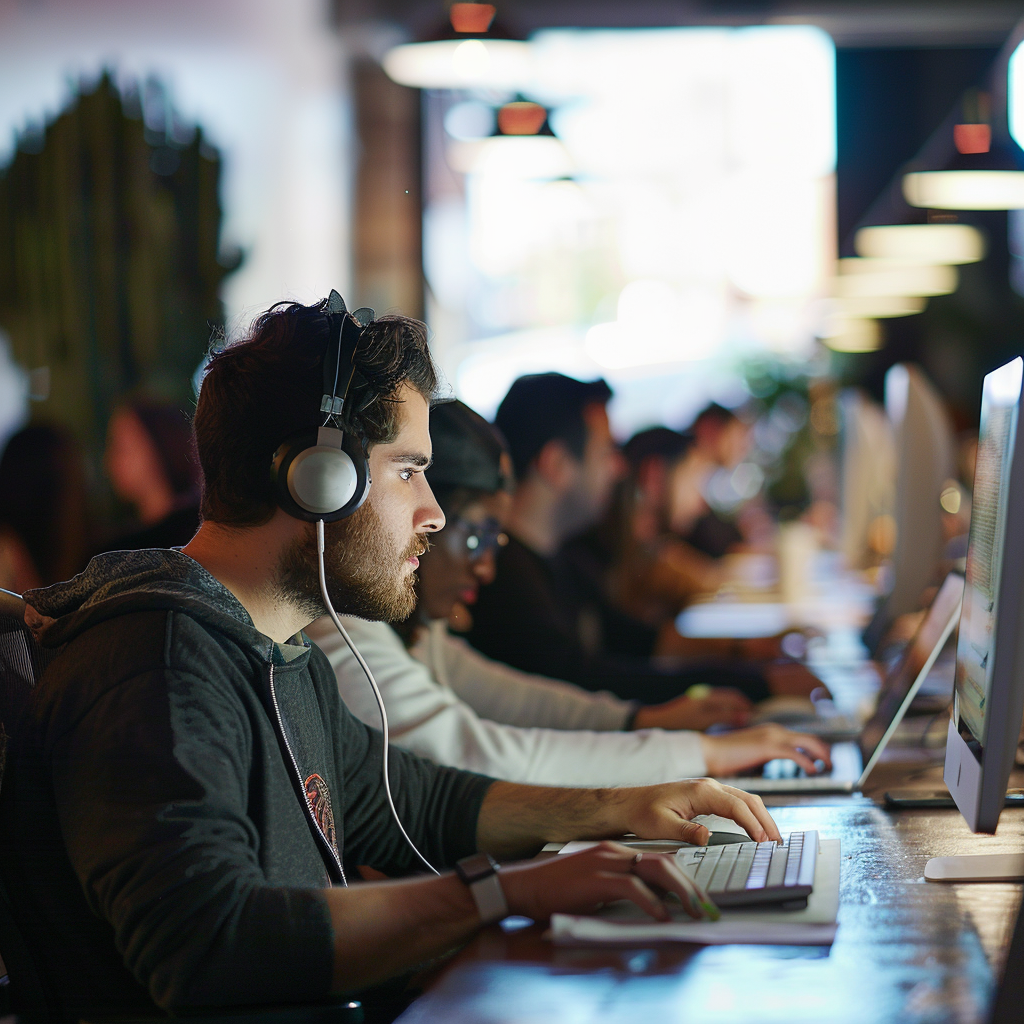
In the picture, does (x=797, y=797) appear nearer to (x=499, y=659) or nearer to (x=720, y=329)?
(x=499, y=659)

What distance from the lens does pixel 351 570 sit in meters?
1.05

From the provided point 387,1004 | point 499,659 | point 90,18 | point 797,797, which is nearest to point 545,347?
point 90,18

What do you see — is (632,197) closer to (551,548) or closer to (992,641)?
(551,548)

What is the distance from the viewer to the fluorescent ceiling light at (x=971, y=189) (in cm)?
411

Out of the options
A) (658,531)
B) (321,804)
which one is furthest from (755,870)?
(658,531)

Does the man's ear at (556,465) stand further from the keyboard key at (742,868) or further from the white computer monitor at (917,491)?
the keyboard key at (742,868)

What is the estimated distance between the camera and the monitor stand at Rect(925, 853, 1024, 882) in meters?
0.99

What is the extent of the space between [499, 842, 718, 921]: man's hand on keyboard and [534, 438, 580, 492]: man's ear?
1725mm

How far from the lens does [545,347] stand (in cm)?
651

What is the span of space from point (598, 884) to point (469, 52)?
325 centimetres

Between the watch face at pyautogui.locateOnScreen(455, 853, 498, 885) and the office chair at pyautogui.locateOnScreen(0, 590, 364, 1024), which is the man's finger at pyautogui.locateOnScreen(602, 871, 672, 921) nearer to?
the watch face at pyautogui.locateOnScreen(455, 853, 498, 885)

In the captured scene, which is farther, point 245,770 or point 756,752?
point 756,752

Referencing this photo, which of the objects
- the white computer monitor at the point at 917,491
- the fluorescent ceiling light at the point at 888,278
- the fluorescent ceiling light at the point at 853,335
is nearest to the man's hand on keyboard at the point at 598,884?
the white computer monitor at the point at 917,491

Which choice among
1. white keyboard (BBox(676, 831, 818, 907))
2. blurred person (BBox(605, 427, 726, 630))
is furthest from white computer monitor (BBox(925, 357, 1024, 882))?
blurred person (BBox(605, 427, 726, 630))
